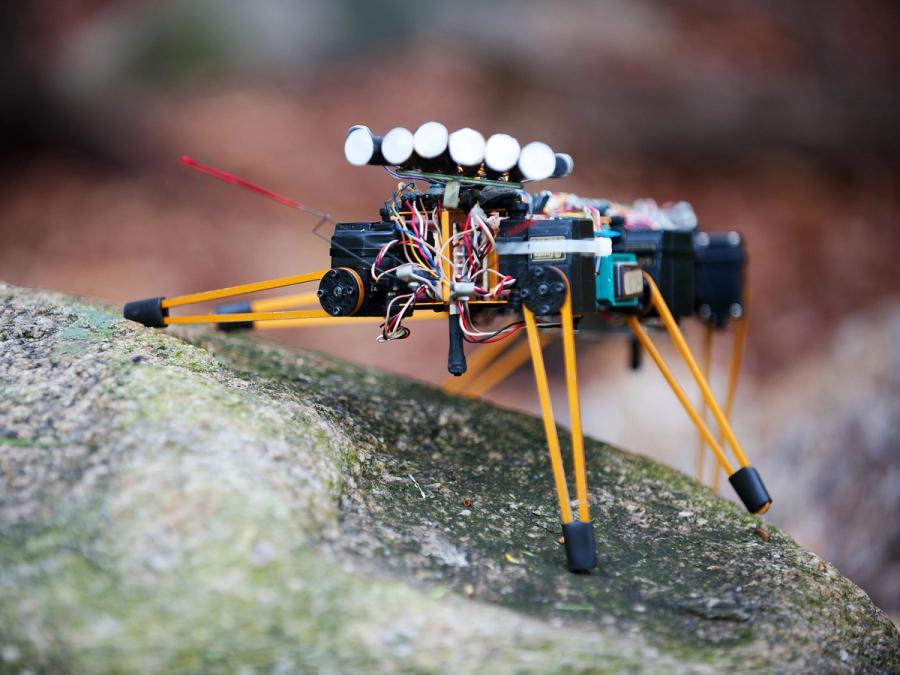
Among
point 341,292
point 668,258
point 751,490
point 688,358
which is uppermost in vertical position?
point 668,258

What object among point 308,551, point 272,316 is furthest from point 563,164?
point 308,551

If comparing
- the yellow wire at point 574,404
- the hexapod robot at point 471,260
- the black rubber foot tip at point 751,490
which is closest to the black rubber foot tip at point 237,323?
the hexapod robot at point 471,260

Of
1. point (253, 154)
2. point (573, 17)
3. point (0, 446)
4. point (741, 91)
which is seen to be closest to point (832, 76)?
point (741, 91)

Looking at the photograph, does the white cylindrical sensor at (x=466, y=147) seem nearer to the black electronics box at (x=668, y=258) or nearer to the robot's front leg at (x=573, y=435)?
the robot's front leg at (x=573, y=435)

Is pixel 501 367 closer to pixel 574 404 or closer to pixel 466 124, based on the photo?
pixel 574 404

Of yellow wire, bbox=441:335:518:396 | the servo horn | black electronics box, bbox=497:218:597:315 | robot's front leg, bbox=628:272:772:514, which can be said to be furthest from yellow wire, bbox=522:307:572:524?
yellow wire, bbox=441:335:518:396
